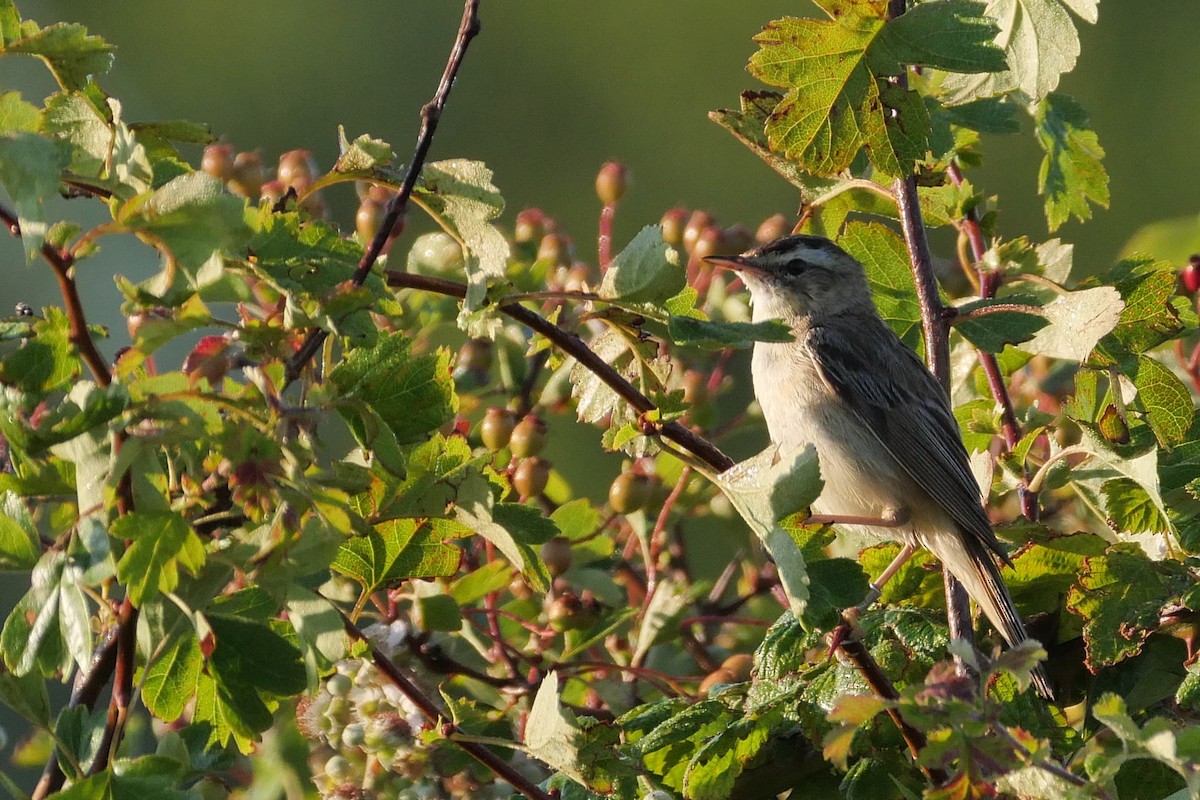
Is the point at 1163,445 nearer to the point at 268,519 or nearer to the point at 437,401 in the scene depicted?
the point at 437,401

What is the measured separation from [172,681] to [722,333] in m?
0.72

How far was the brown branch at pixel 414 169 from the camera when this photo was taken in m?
1.43

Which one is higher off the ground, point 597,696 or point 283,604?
point 283,604

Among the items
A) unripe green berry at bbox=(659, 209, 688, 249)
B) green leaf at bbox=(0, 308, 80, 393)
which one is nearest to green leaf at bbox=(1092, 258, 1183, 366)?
unripe green berry at bbox=(659, 209, 688, 249)

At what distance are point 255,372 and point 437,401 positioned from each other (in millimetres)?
246

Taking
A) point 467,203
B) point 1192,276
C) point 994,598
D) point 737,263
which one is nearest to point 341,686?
point 467,203

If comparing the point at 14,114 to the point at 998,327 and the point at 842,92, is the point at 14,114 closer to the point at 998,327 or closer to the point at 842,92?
the point at 842,92

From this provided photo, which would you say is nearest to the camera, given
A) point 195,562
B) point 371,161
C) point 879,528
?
point 195,562

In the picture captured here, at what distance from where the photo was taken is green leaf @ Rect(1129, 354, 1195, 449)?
202cm

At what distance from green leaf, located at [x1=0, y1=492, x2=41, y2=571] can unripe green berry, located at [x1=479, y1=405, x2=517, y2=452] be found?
37.3 inches

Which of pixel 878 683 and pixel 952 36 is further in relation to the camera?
pixel 952 36

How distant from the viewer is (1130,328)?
209 centimetres

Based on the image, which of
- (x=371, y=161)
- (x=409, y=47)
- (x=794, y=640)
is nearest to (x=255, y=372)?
(x=371, y=161)

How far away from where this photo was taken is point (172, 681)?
4.94ft
